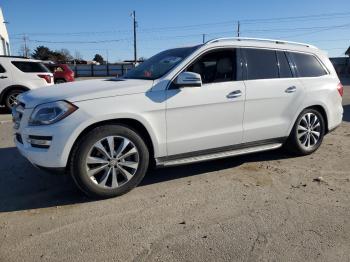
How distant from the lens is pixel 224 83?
491 cm

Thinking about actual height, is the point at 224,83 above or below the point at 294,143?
above

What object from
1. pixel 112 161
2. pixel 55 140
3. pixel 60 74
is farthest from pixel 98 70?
pixel 55 140

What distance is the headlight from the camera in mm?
3961

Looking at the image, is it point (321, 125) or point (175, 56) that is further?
point (321, 125)

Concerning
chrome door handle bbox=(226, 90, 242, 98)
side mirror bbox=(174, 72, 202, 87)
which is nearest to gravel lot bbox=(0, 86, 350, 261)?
chrome door handle bbox=(226, 90, 242, 98)

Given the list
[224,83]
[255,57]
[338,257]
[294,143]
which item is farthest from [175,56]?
[338,257]

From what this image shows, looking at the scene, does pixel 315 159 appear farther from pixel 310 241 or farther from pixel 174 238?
pixel 174 238

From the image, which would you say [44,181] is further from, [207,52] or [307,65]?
[307,65]

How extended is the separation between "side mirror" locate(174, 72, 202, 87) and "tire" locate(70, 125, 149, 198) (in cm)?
78

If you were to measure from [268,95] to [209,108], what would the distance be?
1047mm

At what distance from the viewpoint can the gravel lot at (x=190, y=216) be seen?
317 cm

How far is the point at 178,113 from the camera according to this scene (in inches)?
178

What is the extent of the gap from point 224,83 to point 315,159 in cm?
210

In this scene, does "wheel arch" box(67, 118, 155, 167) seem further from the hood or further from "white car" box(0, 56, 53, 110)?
"white car" box(0, 56, 53, 110)
